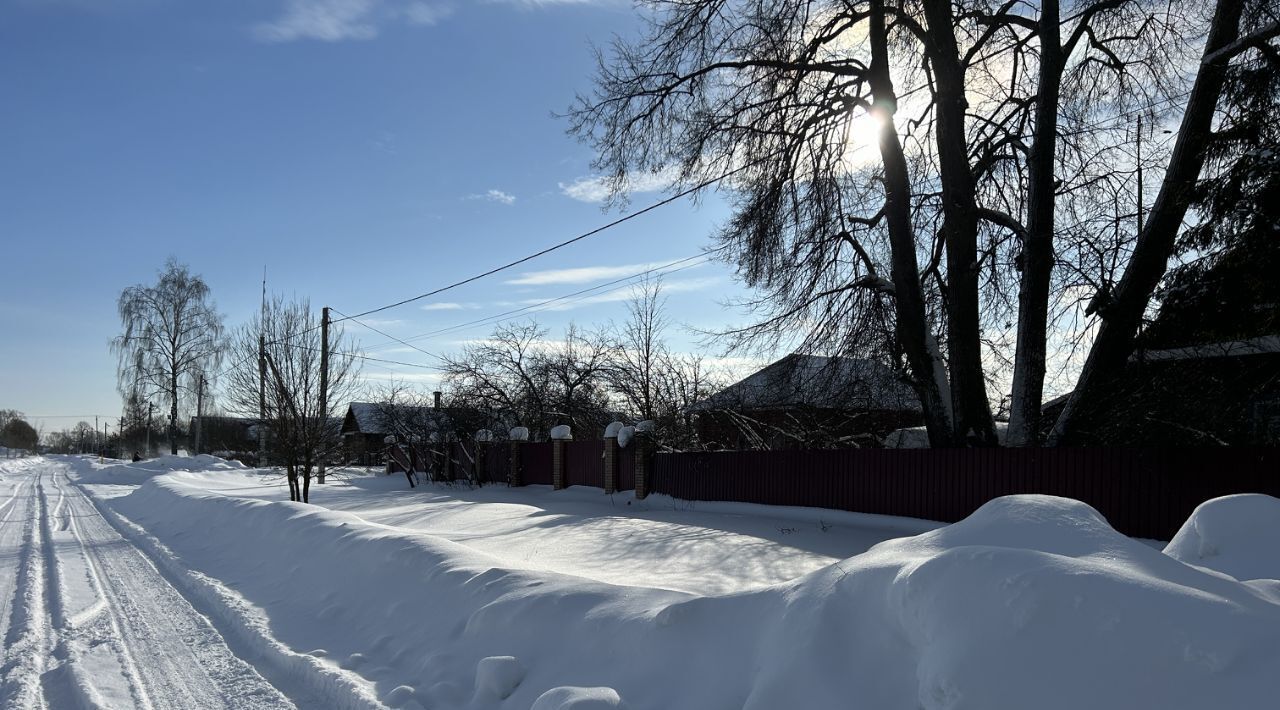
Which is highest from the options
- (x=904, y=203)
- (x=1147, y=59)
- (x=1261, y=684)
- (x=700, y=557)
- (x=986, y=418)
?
(x=1147, y=59)

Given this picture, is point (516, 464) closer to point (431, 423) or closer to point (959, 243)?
point (431, 423)

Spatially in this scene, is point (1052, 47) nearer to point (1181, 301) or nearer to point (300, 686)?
point (1181, 301)

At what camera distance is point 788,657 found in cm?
385

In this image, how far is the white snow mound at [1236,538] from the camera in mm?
4520

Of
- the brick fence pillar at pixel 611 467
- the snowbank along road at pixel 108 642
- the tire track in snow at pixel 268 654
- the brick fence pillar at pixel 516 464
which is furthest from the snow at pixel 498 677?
the brick fence pillar at pixel 516 464

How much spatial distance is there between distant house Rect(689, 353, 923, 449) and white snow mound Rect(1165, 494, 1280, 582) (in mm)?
11169

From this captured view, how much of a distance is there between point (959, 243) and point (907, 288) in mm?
1201

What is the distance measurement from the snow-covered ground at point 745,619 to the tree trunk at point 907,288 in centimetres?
520

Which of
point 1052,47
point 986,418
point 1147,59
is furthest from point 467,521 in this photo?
point 1147,59

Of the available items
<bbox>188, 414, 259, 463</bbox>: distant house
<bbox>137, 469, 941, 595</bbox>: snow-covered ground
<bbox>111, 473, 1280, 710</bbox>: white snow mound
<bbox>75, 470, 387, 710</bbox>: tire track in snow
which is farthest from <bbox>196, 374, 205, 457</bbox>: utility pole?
<bbox>111, 473, 1280, 710</bbox>: white snow mound

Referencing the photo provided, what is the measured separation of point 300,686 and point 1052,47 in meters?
15.1

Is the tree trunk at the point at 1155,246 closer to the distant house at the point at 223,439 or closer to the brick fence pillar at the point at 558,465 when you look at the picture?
the brick fence pillar at the point at 558,465

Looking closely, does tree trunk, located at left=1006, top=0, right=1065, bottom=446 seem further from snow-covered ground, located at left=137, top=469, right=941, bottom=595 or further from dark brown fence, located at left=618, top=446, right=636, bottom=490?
dark brown fence, located at left=618, top=446, right=636, bottom=490

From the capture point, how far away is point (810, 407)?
62.0 feet
